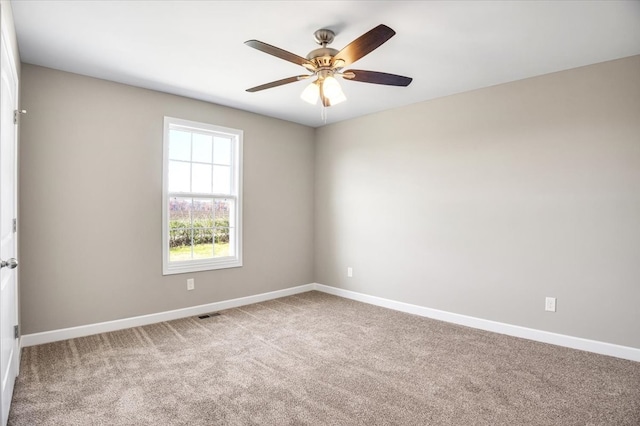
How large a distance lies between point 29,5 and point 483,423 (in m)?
3.74

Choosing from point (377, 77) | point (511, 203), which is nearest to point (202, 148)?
point (377, 77)

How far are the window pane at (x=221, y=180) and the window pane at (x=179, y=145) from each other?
1.27 feet

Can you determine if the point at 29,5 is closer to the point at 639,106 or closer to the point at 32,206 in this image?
the point at 32,206

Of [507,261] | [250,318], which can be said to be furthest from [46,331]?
[507,261]

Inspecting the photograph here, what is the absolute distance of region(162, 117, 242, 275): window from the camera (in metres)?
3.96

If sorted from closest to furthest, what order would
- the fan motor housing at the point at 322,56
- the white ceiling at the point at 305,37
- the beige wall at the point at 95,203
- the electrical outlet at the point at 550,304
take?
the white ceiling at the point at 305,37, the fan motor housing at the point at 322,56, the beige wall at the point at 95,203, the electrical outlet at the point at 550,304

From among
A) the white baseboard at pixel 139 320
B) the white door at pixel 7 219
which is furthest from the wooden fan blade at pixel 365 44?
the white baseboard at pixel 139 320

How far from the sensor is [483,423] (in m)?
2.03

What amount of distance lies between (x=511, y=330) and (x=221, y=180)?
3.60 metres

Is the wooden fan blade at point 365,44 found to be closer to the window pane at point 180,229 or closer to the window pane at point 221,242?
the window pane at point 180,229

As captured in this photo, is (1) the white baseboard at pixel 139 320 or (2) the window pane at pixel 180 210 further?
(2) the window pane at pixel 180 210

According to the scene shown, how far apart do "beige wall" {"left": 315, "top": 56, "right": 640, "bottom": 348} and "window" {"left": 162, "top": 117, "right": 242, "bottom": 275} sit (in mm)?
1567

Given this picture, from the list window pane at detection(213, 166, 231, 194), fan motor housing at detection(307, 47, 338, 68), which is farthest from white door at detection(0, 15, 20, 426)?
window pane at detection(213, 166, 231, 194)

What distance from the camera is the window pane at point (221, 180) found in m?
4.37
